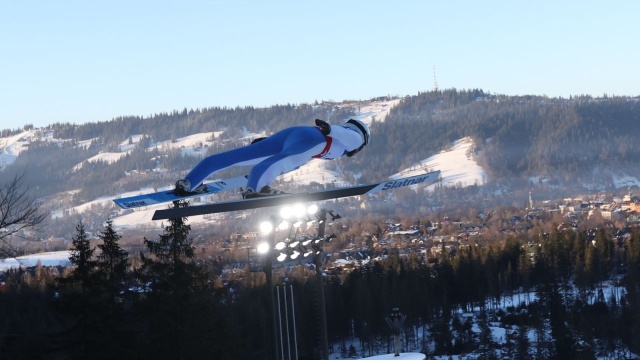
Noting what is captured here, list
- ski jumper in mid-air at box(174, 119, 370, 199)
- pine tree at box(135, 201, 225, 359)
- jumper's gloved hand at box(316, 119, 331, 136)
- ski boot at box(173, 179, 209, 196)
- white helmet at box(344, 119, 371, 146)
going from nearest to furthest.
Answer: ski boot at box(173, 179, 209, 196) → ski jumper in mid-air at box(174, 119, 370, 199) → jumper's gloved hand at box(316, 119, 331, 136) → white helmet at box(344, 119, 371, 146) → pine tree at box(135, 201, 225, 359)

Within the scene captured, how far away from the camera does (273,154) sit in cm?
1403

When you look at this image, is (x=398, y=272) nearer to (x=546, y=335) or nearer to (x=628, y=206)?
(x=546, y=335)

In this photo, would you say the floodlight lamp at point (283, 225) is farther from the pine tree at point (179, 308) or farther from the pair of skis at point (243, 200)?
the pine tree at point (179, 308)

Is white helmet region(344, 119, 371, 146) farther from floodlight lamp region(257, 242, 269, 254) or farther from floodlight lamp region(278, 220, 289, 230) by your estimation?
floodlight lamp region(257, 242, 269, 254)

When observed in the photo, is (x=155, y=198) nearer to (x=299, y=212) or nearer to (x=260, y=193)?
(x=260, y=193)

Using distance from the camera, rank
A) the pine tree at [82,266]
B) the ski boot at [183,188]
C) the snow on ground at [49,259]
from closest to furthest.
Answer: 1. the ski boot at [183,188]
2. the pine tree at [82,266]
3. the snow on ground at [49,259]

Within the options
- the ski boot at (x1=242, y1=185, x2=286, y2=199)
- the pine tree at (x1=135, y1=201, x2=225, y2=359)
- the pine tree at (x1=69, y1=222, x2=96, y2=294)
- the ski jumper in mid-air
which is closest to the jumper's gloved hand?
the ski jumper in mid-air

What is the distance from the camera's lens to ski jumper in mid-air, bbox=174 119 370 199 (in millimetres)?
13469

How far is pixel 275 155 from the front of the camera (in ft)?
45.9

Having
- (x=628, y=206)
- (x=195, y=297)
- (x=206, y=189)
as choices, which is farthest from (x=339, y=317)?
(x=628, y=206)

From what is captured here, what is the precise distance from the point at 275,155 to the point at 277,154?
0.16ft

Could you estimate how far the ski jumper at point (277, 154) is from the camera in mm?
13531

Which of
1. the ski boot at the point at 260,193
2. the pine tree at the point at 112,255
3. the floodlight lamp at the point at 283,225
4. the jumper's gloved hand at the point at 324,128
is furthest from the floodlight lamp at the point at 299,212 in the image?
the pine tree at the point at 112,255

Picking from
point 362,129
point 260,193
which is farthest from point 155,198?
point 362,129
